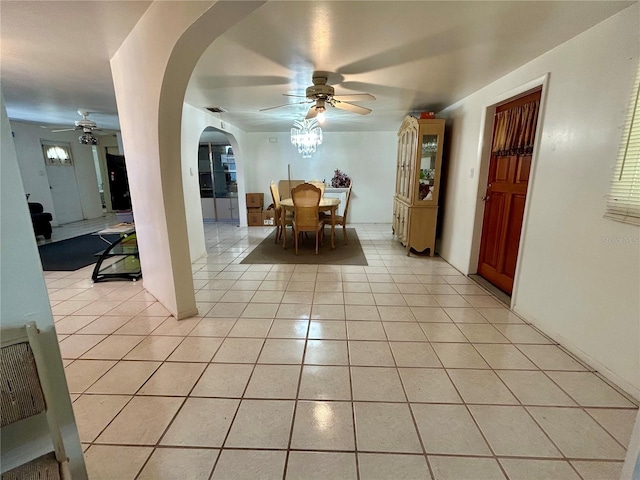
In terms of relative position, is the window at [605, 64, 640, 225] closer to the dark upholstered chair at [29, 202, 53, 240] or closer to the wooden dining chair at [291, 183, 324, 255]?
the wooden dining chair at [291, 183, 324, 255]

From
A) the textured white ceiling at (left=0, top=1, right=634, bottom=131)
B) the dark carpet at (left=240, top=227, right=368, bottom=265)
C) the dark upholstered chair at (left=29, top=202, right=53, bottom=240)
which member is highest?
the textured white ceiling at (left=0, top=1, right=634, bottom=131)

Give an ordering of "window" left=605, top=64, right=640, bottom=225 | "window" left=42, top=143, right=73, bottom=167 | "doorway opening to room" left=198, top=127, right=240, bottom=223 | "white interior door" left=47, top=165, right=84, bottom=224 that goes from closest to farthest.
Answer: "window" left=605, top=64, right=640, bottom=225 < "window" left=42, top=143, right=73, bottom=167 < "white interior door" left=47, top=165, right=84, bottom=224 < "doorway opening to room" left=198, top=127, right=240, bottom=223

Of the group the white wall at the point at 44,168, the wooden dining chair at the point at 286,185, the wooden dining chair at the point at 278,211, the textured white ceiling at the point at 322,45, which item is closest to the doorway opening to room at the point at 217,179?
the wooden dining chair at the point at 286,185

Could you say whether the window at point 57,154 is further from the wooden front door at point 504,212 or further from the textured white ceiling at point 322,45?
the wooden front door at point 504,212

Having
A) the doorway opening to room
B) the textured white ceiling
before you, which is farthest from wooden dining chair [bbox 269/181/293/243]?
the doorway opening to room

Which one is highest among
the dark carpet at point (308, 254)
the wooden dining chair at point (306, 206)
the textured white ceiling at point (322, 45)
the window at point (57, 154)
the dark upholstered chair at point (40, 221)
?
the textured white ceiling at point (322, 45)

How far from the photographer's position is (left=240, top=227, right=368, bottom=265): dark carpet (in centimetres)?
396

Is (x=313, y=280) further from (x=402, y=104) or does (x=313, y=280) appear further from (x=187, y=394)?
(x=402, y=104)

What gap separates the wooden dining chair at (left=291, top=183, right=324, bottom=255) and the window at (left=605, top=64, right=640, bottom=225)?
2.86 meters

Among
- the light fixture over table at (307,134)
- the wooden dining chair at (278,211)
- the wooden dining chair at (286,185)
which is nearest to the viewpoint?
the light fixture over table at (307,134)

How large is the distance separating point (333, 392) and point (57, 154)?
838cm

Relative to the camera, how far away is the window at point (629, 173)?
5.10 feet

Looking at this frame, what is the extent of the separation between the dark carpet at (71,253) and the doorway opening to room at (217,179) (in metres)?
2.47

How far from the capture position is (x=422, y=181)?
165 inches
